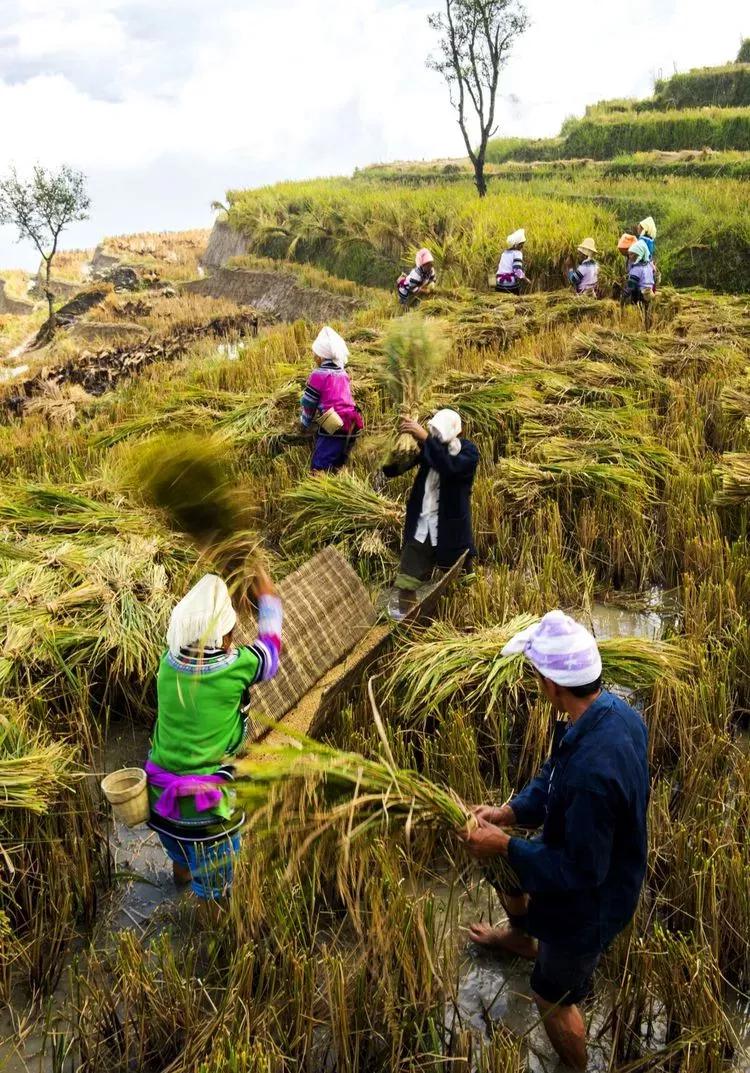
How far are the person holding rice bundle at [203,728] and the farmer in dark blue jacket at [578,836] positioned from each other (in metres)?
0.87

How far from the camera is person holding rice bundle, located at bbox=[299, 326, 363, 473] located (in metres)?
5.32

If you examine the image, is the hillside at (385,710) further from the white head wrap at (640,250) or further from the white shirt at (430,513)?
the white head wrap at (640,250)

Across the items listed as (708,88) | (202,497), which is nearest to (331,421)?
(202,497)

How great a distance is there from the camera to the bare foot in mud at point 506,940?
2.41 m

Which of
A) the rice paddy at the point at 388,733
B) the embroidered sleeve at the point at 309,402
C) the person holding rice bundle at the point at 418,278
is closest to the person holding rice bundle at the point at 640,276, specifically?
the person holding rice bundle at the point at 418,278

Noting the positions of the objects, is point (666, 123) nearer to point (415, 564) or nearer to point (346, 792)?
point (415, 564)

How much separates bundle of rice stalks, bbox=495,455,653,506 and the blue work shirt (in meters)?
3.15

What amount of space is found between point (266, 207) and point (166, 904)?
22.4 metres

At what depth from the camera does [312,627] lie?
12.1 ft

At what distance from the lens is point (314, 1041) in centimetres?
220

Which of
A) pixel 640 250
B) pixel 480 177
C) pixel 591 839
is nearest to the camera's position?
pixel 591 839

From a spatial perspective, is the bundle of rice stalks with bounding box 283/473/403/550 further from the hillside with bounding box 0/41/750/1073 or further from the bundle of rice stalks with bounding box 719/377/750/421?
the bundle of rice stalks with bounding box 719/377/750/421

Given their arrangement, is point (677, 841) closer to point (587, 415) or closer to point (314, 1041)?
point (314, 1041)

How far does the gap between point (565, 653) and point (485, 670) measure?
1400 mm
